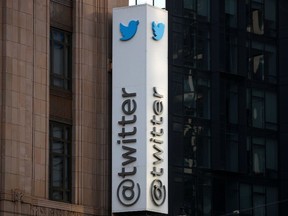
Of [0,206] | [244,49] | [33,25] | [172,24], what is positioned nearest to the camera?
[0,206]

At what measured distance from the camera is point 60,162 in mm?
49625

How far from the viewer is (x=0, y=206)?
A: 4531 cm

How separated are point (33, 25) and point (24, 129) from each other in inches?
180

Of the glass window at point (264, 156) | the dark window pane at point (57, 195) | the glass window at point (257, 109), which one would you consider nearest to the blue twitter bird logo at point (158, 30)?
the dark window pane at point (57, 195)

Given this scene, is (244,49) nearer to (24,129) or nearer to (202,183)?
(202,183)

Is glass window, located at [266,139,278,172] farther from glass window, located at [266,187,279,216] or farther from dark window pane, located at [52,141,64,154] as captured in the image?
dark window pane, located at [52,141,64,154]

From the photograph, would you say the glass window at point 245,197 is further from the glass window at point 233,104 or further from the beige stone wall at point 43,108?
the beige stone wall at point 43,108

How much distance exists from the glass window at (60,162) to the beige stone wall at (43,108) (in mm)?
350

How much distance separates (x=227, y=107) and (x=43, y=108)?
1881cm

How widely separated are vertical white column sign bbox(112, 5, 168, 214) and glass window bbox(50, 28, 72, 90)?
7.05 ft

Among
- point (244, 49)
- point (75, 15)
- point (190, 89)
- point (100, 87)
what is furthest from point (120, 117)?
point (244, 49)

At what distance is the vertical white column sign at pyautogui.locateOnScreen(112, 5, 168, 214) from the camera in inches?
1976

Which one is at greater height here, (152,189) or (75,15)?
(75,15)

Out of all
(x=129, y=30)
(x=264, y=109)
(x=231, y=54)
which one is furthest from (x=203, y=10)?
(x=129, y=30)
